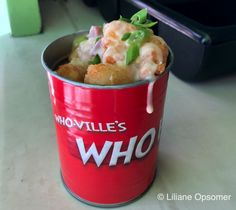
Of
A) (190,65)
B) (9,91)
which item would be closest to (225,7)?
(190,65)

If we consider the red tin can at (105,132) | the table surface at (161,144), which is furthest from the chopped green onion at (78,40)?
the table surface at (161,144)

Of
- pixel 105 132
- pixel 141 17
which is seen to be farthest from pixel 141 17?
pixel 105 132

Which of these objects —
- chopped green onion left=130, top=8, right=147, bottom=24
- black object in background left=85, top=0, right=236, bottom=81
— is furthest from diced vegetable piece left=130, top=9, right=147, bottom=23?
black object in background left=85, top=0, right=236, bottom=81

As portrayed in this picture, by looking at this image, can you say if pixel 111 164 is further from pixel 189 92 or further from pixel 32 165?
pixel 189 92

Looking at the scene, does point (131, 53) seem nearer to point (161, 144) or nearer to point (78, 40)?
point (78, 40)

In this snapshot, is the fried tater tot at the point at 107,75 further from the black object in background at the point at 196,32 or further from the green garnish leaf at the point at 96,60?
the black object in background at the point at 196,32

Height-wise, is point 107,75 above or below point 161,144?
above
